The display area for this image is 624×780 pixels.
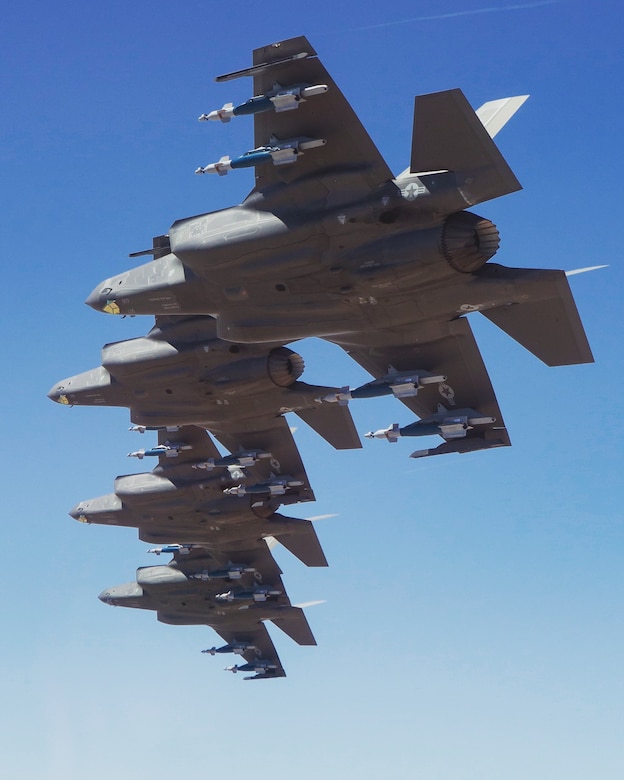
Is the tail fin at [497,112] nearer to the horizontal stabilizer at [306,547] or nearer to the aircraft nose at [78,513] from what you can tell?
the horizontal stabilizer at [306,547]

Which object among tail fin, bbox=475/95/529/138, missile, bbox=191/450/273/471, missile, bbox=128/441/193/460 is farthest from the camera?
missile, bbox=128/441/193/460

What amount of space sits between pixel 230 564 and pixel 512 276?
3465 cm

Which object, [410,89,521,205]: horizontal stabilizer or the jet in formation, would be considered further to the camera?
the jet in formation

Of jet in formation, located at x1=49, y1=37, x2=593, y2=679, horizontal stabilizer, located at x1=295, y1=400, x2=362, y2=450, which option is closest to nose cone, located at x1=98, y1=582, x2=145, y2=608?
jet in formation, located at x1=49, y1=37, x2=593, y2=679

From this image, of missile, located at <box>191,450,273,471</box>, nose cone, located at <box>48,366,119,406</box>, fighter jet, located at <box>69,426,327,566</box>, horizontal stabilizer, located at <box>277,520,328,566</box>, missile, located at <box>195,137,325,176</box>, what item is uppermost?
missile, located at <box>195,137,325,176</box>

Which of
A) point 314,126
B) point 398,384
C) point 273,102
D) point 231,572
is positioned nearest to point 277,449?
point 231,572

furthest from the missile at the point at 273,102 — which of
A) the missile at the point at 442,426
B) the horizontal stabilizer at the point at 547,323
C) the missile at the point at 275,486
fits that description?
the missile at the point at 275,486

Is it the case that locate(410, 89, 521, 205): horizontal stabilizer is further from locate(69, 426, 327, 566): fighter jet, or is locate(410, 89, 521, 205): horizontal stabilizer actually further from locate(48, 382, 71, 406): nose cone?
locate(48, 382, 71, 406): nose cone

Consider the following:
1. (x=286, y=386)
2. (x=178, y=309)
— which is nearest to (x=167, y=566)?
(x=286, y=386)

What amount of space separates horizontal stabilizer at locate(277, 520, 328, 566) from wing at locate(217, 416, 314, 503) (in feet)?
16.8

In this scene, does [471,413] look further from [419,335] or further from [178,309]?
[178,309]

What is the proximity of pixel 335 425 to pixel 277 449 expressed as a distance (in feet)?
14.6

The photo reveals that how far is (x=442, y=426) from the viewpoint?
42.4 meters

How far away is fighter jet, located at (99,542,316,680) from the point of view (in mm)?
68250
